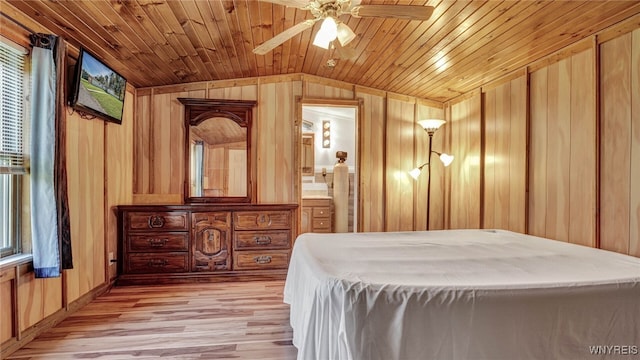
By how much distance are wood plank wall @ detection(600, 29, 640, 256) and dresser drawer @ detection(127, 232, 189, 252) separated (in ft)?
12.6

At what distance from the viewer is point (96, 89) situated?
2730 mm

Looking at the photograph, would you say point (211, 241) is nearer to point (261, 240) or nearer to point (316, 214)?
point (261, 240)

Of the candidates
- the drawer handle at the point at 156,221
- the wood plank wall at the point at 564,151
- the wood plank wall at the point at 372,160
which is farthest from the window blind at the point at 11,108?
the wood plank wall at the point at 564,151

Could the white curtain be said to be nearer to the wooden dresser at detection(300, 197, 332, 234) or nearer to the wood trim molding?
the wood trim molding

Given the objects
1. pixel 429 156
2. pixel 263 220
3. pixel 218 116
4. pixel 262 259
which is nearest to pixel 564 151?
pixel 429 156

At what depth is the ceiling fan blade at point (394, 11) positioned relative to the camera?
1.73 m

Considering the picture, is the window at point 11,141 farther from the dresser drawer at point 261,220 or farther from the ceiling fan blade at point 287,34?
the dresser drawer at point 261,220

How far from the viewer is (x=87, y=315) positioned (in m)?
2.63

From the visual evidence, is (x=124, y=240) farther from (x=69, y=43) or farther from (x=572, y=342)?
(x=572, y=342)

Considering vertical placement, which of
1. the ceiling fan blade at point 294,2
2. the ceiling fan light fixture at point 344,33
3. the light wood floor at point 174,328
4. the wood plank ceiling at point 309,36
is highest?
the wood plank ceiling at point 309,36

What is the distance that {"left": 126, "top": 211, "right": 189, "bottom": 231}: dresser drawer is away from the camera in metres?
3.39

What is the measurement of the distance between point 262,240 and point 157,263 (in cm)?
117

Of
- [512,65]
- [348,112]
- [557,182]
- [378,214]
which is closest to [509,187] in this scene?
[557,182]

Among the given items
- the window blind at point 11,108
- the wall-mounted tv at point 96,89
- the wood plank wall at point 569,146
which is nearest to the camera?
the window blind at point 11,108
